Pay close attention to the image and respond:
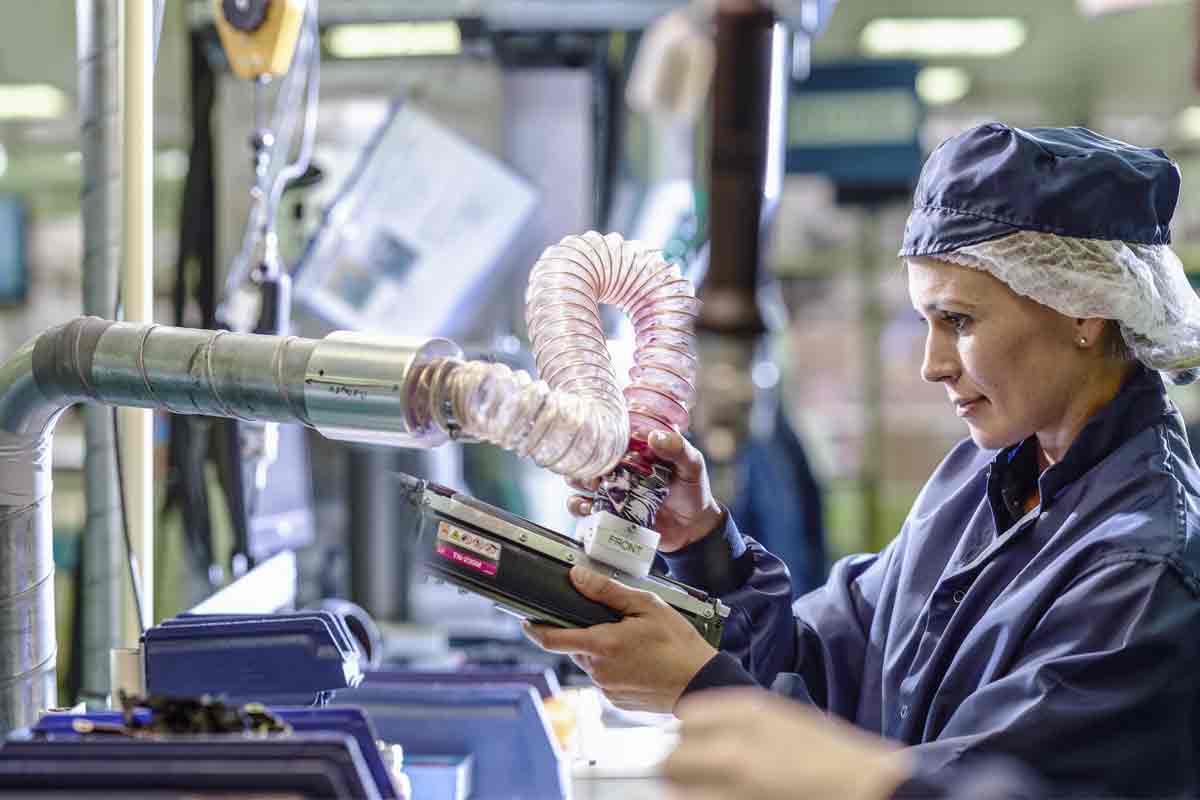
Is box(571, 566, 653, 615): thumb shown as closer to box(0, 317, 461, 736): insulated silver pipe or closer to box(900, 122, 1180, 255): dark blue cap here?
box(0, 317, 461, 736): insulated silver pipe

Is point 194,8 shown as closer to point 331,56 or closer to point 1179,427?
point 331,56

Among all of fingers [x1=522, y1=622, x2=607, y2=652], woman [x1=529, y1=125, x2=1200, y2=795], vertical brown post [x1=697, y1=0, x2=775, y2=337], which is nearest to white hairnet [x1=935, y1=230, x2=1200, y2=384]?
woman [x1=529, y1=125, x2=1200, y2=795]

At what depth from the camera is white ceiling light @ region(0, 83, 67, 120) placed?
4211 mm

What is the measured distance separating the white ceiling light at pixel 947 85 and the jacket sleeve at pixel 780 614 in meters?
2.67

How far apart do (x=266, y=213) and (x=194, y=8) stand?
5.11ft

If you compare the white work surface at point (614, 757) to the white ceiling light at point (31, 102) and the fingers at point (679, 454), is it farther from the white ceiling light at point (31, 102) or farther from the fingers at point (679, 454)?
the white ceiling light at point (31, 102)

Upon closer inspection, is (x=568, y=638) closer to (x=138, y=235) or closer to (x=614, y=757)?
(x=614, y=757)

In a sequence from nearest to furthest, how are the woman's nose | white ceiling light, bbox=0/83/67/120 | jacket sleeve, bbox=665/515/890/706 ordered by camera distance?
the woman's nose < jacket sleeve, bbox=665/515/890/706 < white ceiling light, bbox=0/83/67/120

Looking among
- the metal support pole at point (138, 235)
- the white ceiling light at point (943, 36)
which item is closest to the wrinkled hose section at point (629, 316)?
the metal support pole at point (138, 235)

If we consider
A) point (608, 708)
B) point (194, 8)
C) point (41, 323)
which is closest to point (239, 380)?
point (608, 708)

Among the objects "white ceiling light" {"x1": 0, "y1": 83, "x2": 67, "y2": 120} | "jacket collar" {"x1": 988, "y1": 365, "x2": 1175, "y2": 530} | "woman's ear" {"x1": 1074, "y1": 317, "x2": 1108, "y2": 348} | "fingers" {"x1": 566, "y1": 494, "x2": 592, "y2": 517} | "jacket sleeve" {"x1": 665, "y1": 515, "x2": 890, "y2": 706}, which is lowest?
"jacket sleeve" {"x1": 665, "y1": 515, "x2": 890, "y2": 706}

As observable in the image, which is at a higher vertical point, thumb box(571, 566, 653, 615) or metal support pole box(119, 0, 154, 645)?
metal support pole box(119, 0, 154, 645)

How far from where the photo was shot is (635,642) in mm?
1394

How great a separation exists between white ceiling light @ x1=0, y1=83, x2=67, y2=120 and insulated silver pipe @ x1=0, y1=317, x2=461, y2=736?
3.31 m
